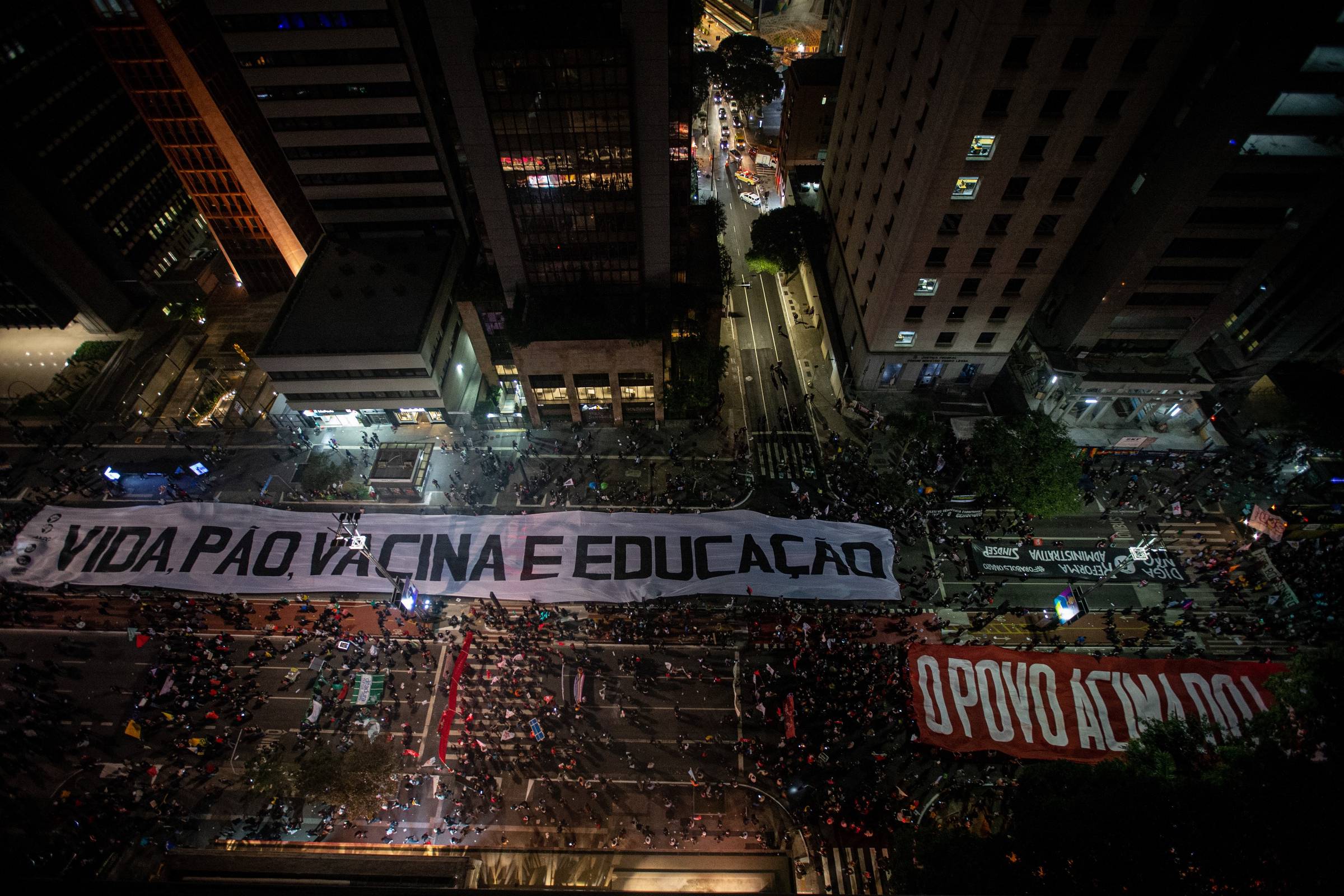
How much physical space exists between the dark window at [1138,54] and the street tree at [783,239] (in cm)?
3747

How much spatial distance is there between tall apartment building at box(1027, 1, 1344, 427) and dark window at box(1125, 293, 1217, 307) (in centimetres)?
13

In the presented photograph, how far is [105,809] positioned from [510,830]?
27436 millimetres

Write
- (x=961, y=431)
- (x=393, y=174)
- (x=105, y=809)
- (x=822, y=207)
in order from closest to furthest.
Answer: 1. (x=105, y=809)
2. (x=961, y=431)
3. (x=393, y=174)
4. (x=822, y=207)

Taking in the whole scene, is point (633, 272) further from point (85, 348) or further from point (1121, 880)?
point (85, 348)

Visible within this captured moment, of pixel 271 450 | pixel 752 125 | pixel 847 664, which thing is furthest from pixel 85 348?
pixel 752 125

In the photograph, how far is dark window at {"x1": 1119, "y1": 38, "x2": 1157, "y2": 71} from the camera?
41.4 meters

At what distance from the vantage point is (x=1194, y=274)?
54.2 meters

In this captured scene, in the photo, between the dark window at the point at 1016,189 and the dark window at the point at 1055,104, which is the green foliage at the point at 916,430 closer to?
the dark window at the point at 1016,189

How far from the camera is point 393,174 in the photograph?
66812 mm

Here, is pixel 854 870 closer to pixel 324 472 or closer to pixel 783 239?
pixel 324 472

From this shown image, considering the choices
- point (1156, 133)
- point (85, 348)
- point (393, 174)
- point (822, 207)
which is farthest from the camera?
point (822, 207)

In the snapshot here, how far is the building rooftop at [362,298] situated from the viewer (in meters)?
61.7

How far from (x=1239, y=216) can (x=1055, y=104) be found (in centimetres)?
2007

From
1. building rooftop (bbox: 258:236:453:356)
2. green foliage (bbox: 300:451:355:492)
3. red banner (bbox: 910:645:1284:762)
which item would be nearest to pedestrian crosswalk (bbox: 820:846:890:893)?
red banner (bbox: 910:645:1284:762)
